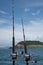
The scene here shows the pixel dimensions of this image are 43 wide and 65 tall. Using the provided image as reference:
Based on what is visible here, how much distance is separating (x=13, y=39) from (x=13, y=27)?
4.30 ft

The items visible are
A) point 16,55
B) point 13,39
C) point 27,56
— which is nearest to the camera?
point 27,56

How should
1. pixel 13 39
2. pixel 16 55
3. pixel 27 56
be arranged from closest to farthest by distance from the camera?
1. pixel 27 56
2. pixel 16 55
3. pixel 13 39

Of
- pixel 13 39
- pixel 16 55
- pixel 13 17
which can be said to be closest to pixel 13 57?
pixel 16 55

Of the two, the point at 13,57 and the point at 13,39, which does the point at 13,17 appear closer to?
the point at 13,39

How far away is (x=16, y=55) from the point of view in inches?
835

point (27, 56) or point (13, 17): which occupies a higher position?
point (13, 17)

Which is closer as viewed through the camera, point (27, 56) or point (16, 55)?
point (27, 56)

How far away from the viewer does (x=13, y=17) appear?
24016 mm

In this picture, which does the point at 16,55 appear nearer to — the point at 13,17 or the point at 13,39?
the point at 13,39

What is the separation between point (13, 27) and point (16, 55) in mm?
3332

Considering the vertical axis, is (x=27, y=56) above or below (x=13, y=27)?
below

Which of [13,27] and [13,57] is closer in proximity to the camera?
[13,57]

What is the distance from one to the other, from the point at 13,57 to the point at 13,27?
364cm

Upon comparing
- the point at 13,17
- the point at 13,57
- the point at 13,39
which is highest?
the point at 13,17
